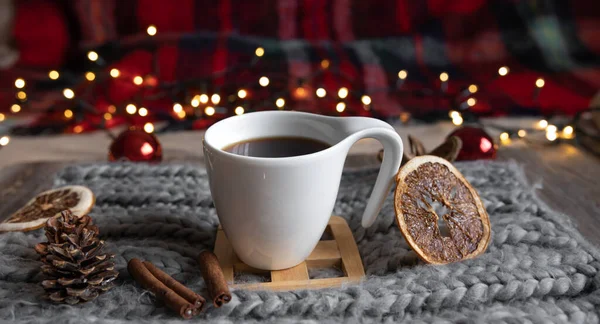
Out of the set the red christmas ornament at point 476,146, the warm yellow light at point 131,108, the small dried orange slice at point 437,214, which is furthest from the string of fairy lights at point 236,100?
the small dried orange slice at point 437,214

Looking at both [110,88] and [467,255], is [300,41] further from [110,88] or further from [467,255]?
[467,255]

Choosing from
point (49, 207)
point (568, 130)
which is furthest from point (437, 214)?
point (568, 130)

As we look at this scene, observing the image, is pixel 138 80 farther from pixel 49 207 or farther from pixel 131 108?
pixel 49 207

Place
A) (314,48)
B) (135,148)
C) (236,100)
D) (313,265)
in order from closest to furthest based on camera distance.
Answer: (313,265) → (135,148) → (236,100) → (314,48)

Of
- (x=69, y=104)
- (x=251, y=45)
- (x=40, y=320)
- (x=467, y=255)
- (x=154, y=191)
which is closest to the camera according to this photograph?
(x=40, y=320)

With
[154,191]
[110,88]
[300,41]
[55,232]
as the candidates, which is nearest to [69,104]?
[110,88]

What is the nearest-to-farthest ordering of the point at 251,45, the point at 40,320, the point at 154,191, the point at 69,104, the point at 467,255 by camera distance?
the point at 40,320
the point at 467,255
the point at 154,191
the point at 69,104
the point at 251,45

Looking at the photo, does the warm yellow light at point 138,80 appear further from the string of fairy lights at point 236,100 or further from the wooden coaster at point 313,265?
the wooden coaster at point 313,265
